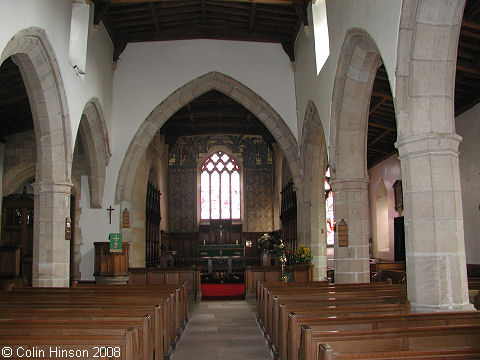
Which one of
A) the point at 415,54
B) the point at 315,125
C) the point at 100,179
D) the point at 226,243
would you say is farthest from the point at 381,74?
the point at 226,243

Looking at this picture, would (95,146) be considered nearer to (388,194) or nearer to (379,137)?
(379,137)

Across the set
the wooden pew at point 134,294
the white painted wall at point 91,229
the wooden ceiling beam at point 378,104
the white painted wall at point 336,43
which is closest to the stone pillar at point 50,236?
the wooden pew at point 134,294

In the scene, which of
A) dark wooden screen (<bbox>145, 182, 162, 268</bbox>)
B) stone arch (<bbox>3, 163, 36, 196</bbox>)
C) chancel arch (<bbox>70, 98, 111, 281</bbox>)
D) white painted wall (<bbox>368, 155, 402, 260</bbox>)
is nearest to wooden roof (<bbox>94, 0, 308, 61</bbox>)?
chancel arch (<bbox>70, 98, 111, 281</bbox>)

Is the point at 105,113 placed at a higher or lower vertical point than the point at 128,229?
higher

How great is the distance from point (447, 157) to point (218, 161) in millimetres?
16763

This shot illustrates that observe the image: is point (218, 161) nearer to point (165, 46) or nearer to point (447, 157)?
point (165, 46)

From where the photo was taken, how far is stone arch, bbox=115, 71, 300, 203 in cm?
1292

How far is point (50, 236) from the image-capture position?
8867 millimetres

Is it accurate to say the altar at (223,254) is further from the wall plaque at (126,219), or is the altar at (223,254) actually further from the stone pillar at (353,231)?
the stone pillar at (353,231)

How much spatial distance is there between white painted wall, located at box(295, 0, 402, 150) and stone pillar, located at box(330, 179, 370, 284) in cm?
114

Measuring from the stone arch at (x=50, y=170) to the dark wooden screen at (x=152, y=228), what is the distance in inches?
253

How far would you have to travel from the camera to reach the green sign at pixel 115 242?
38.4 feet

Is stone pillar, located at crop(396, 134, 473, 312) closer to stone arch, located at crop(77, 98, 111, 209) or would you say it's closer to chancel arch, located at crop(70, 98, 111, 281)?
stone arch, located at crop(77, 98, 111, 209)

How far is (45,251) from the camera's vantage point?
882 cm
